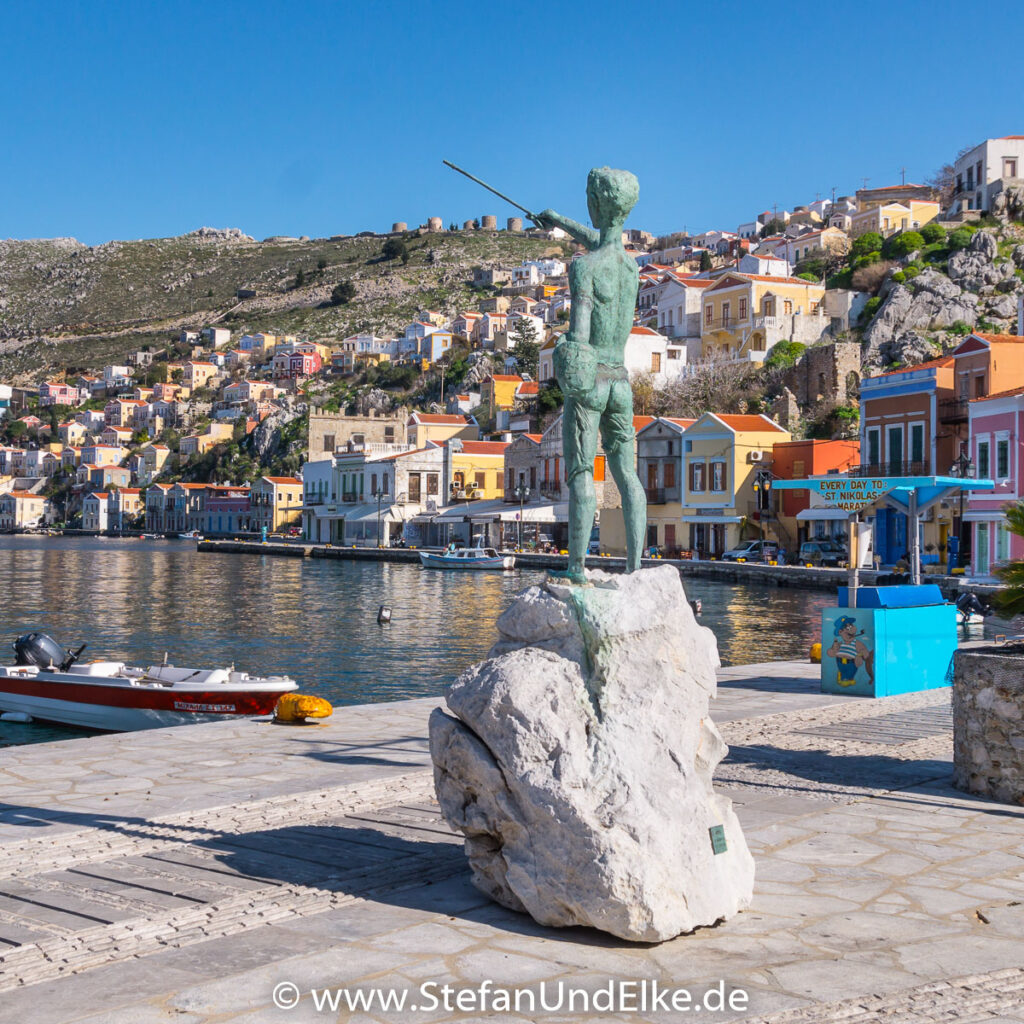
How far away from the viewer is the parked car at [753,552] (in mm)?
44625

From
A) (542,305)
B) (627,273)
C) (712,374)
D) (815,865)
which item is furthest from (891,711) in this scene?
(542,305)

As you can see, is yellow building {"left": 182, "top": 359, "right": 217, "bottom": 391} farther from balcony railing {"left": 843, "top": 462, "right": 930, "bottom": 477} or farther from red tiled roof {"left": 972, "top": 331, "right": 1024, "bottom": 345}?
red tiled roof {"left": 972, "top": 331, "right": 1024, "bottom": 345}

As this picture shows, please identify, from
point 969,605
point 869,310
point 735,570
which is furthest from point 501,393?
point 969,605

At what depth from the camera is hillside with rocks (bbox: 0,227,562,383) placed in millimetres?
164000

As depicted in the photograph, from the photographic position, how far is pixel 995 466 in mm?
33562

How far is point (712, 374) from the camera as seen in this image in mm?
67812

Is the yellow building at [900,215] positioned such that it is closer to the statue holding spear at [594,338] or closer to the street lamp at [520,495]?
the street lamp at [520,495]

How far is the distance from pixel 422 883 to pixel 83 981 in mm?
1655

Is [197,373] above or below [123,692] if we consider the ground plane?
above

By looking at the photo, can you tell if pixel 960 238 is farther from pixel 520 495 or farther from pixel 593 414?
pixel 593 414

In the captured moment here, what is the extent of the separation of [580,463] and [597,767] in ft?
6.87

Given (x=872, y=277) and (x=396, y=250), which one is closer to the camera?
(x=872, y=277)

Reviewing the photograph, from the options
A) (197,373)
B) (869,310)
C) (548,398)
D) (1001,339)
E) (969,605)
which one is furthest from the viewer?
(197,373)

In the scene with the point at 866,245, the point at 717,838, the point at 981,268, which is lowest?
the point at 717,838
